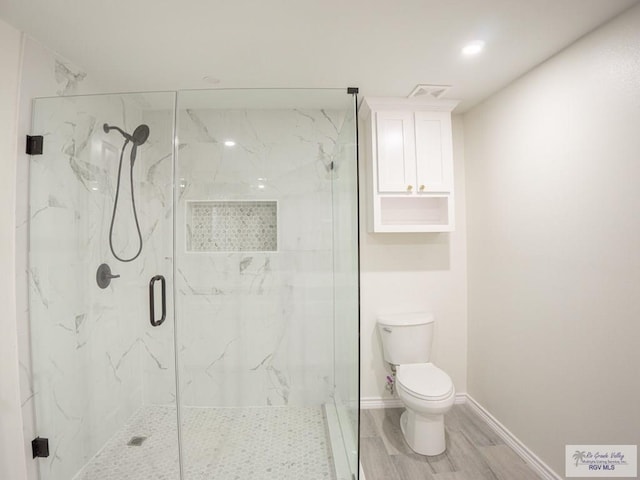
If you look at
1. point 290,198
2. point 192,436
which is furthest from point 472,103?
point 192,436

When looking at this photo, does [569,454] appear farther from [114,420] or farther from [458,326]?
[114,420]

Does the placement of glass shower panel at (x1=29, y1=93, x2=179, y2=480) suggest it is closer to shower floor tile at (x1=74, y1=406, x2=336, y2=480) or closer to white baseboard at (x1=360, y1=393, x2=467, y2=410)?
shower floor tile at (x1=74, y1=406, x2=336, y2=480)

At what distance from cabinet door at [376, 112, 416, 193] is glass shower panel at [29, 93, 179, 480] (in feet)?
4.55

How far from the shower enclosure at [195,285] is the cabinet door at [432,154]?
0.74m

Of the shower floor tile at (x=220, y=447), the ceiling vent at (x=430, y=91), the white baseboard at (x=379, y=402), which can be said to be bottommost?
the white baseboard at (x=379, y=402)

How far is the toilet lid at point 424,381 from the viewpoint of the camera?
177 cm

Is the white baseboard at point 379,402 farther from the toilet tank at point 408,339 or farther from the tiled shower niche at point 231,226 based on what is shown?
the tiled shower niche at point 231,226

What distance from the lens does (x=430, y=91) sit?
78.0 inches

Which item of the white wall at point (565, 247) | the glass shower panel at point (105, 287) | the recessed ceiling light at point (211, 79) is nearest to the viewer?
the white wall at point (565, 247)

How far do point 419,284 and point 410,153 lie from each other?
3.49 feet

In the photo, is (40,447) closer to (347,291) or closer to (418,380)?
(347,291)

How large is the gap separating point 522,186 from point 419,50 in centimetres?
106

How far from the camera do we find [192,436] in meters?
1.69

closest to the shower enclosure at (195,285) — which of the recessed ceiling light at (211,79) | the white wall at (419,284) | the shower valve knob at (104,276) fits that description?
the shower valve knob at (104,276)
